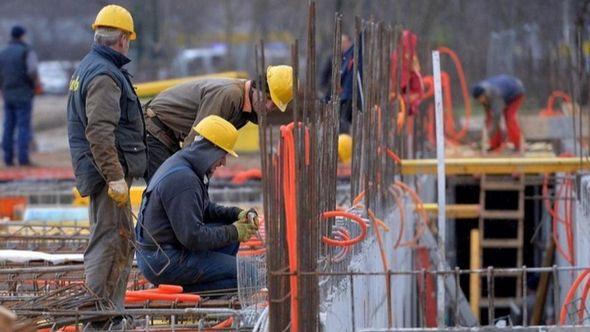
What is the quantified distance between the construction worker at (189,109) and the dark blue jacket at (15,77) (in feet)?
42.6

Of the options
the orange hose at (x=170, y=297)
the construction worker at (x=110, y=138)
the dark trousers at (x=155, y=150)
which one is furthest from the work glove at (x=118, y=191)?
the dark trousers at (x=155, y=150)

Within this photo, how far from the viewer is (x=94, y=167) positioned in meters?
8.59

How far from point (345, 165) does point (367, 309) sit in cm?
725

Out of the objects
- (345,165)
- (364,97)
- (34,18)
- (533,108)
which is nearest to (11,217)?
(345,165)

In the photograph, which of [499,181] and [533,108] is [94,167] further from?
[533,108]

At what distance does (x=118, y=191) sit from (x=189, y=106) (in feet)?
8.44

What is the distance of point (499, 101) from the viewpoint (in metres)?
21.1

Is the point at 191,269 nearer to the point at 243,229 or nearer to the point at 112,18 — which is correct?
the point at 243,229

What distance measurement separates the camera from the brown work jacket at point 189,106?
34.4 ft

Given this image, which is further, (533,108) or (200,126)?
(533,108)

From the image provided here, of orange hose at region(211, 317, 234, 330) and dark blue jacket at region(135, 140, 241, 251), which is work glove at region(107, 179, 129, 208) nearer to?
dark blue jacket at region(135, 140, 241, 251)

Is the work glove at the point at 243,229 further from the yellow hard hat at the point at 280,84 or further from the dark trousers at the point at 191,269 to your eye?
the yellow hard hat at the point at 280,84

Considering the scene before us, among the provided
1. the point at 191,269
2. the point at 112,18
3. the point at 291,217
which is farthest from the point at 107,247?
the point at 291,217

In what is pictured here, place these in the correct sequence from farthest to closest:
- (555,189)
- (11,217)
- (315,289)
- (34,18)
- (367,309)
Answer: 1. (34,18)
2. (555,189)
3. (11,217)
4. (367,309)
5. (315,289)
